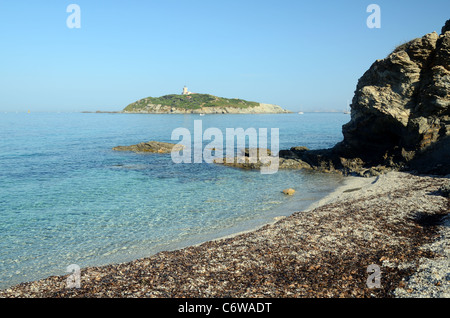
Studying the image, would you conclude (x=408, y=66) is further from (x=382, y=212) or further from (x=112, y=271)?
(x=112, y=271)

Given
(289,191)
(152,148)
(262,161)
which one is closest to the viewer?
(289,191)

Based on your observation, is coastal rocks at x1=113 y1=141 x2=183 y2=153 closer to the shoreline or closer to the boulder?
the boulder

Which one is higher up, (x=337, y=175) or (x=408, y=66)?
(x=408, y=66)

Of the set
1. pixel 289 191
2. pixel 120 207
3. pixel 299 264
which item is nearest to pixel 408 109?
pixel 289 191

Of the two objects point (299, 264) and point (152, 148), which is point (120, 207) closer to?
point (299, 264)

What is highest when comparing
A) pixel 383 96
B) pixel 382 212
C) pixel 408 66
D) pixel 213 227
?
pixel 408 66

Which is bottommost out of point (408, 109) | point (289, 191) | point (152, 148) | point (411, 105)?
point (289, 191)

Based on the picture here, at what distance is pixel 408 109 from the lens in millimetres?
25375

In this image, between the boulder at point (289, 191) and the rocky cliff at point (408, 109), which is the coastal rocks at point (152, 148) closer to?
the rocky cliff at point (408, 109)

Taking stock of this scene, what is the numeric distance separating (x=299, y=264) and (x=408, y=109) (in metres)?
21.1

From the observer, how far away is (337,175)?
90.9 ft

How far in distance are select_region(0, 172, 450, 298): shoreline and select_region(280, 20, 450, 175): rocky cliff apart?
1107cm
